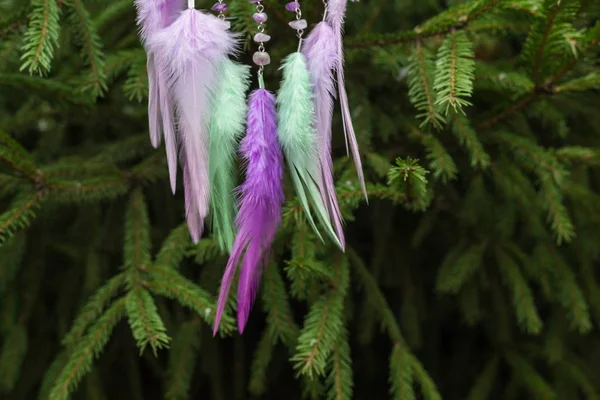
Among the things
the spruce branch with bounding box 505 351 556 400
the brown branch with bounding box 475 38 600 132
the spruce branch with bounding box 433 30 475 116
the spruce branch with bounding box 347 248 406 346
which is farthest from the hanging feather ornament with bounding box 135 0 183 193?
the spruce branch with bounding box 505 351 556 400

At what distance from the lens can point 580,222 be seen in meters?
1.27

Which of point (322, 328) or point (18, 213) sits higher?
point (18, 213)

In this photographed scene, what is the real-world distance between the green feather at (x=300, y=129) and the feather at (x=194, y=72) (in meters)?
0.08

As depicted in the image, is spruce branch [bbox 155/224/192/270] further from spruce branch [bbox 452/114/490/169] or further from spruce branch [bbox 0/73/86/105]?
spruce branch [bbox 452/114/490/169]

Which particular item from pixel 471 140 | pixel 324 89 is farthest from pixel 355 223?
pixel 324 89

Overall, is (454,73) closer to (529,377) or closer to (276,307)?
(276,307)

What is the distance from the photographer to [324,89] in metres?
0.71

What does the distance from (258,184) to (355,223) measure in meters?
0.83

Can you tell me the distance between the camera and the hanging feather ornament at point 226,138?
27.2 inches

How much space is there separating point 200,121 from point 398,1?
2.38 feet

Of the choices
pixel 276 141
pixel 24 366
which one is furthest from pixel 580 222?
pixel 24 366

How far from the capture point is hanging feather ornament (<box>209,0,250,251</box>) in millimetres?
691

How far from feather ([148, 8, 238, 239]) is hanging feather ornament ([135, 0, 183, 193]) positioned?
1 cm

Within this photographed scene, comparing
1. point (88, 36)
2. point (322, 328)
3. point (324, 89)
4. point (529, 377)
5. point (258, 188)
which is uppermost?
point (88, 36)
